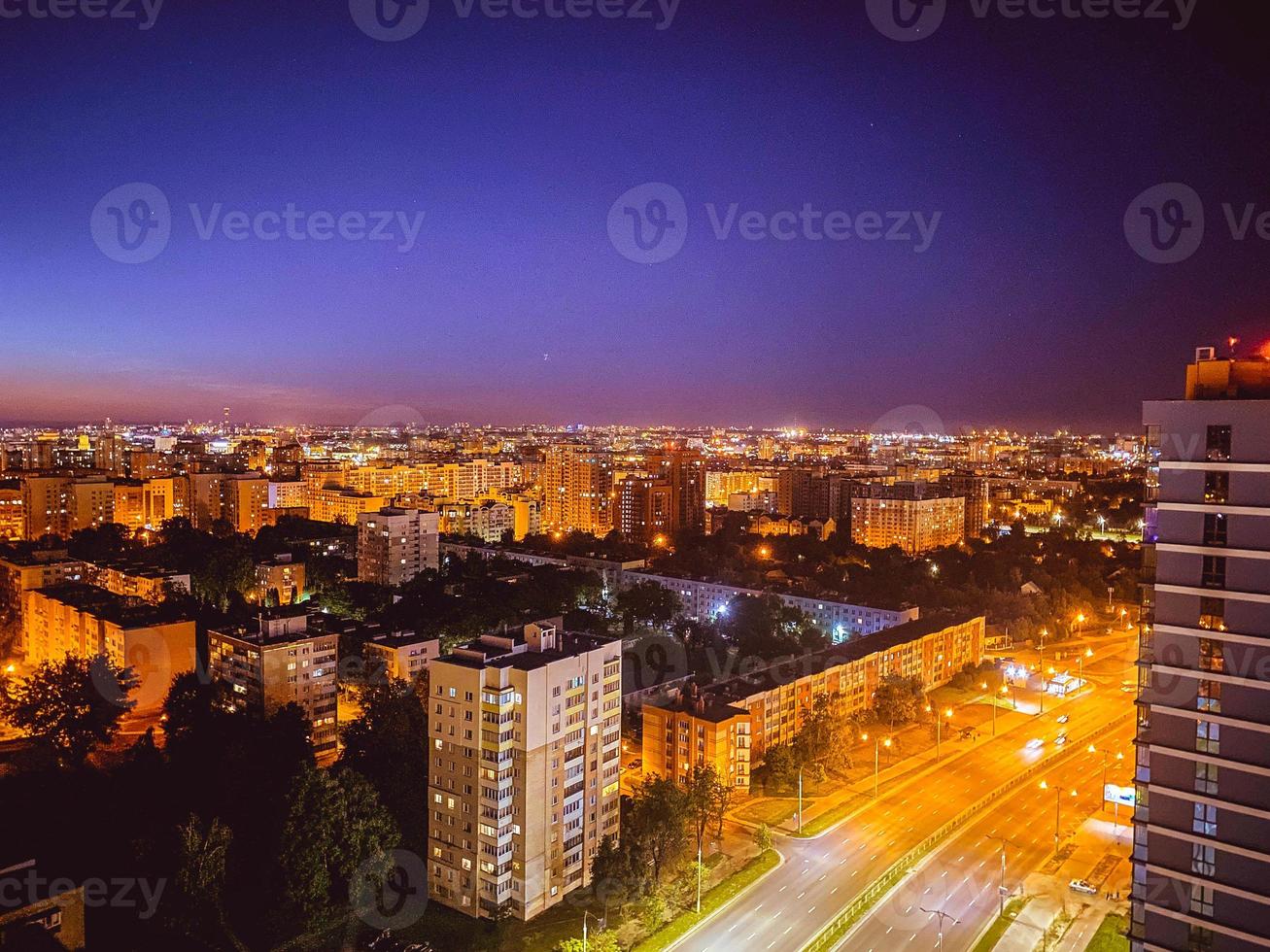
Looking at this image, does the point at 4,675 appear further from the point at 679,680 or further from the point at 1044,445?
the point at 1044,445

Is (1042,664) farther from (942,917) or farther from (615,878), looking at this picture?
(615,878)

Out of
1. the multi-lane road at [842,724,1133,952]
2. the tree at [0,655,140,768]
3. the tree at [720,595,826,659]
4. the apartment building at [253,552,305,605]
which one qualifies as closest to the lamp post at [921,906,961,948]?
the multi-lane road at [842,724,1133,952]

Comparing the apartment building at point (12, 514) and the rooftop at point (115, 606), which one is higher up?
the apartment building at point (12, 514)

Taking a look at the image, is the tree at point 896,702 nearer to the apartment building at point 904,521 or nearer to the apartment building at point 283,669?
the apartment building at point 283,669

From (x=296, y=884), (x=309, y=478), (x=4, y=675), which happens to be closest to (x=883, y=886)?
(x=296, y=884)

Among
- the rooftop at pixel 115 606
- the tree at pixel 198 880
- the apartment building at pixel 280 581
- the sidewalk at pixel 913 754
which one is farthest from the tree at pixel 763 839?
the apartment building at pixel 280 581

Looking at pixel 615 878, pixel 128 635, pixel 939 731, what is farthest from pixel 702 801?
pixel 128 635
